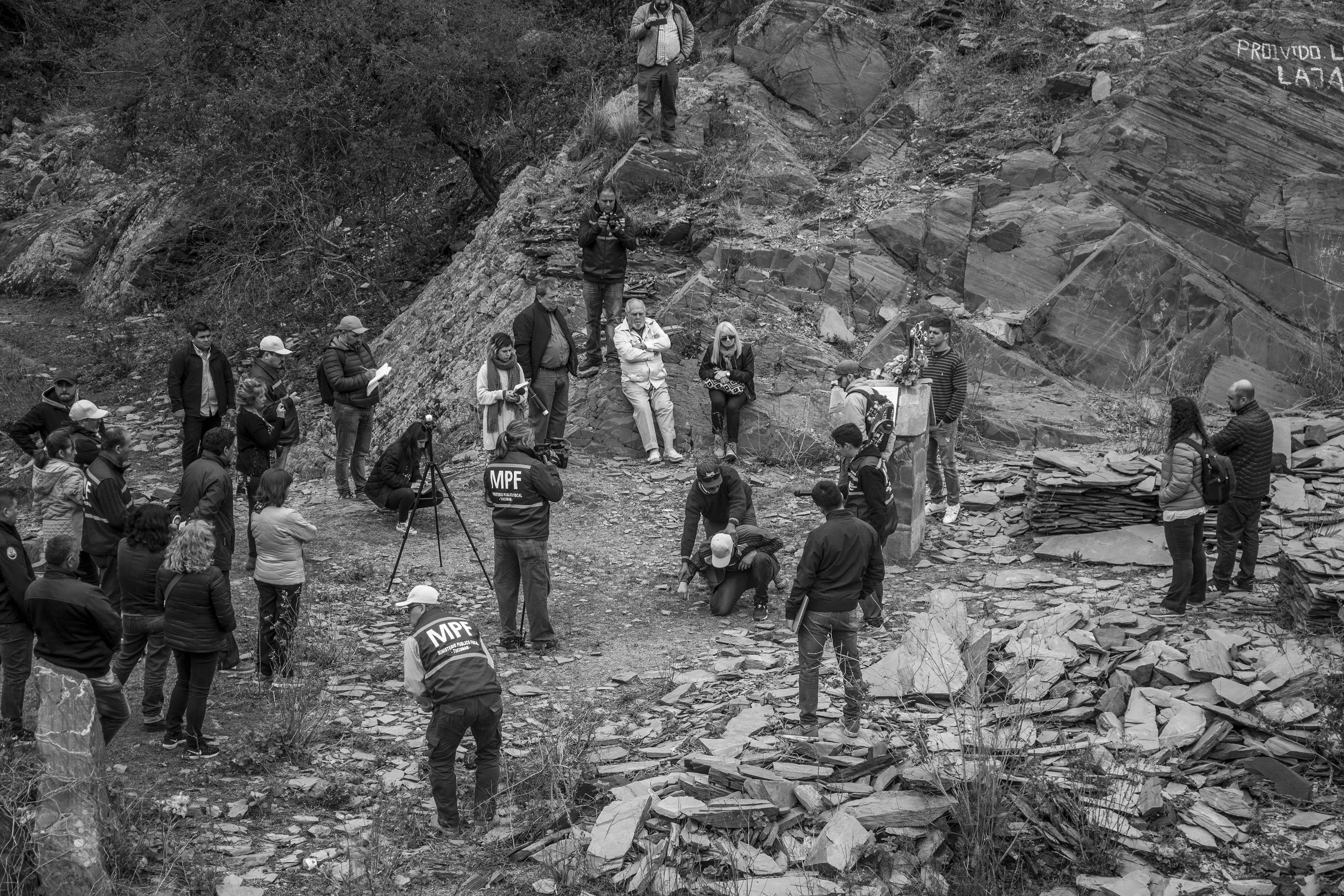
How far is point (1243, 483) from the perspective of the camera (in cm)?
886

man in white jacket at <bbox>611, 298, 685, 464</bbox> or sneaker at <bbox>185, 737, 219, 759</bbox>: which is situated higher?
man in white jacket at <bbox>611, 298, 685, 464</bbox>

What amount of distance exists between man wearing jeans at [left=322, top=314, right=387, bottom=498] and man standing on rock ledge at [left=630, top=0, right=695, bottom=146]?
5.91 metres

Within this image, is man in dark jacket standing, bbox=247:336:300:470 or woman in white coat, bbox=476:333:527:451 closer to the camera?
man in dark jacket standing, bbox=247:336:300:470

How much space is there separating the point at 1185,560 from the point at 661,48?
9741 mm

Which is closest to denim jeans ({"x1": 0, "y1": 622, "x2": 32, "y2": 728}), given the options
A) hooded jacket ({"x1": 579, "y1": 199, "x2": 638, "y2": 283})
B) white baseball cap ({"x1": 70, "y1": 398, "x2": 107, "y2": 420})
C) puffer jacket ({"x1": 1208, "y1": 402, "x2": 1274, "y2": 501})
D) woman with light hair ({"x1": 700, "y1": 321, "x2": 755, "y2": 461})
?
white baseball cap ({"x1": 70, "y1": 398, "x2": 107, "y2": 420})

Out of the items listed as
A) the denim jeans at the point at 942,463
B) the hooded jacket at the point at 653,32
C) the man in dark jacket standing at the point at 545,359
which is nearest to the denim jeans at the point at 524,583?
the man in dark jacket standing at the point at 545,359

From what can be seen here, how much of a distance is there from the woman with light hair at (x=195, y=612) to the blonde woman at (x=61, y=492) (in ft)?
6.04

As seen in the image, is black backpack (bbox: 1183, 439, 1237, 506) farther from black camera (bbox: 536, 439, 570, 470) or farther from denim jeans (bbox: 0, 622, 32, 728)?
denim jeans (bbox: 0, 622, 32, 728)

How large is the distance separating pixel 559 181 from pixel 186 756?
10.9m

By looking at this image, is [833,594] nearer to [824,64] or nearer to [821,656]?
[821,656]

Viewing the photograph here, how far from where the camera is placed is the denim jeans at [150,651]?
7.41 m

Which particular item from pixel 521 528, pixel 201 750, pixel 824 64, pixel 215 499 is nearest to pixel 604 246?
pixel 521 528

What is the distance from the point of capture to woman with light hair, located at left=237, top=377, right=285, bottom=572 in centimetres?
1002

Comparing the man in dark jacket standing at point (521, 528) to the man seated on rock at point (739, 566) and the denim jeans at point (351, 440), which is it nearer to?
the man seated on rock at point (739, 566)
